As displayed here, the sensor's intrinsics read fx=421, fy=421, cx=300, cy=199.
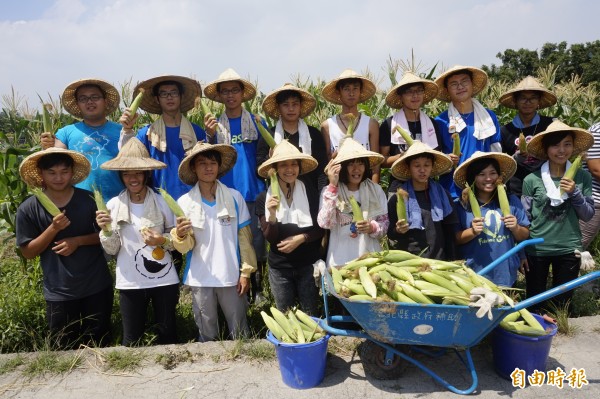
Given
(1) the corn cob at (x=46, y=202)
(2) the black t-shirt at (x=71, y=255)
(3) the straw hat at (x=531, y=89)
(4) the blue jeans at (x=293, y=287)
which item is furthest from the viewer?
(3) the straw hat at (x=531, y=89)

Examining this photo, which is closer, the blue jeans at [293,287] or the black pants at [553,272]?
the blue jeans at [293,287]

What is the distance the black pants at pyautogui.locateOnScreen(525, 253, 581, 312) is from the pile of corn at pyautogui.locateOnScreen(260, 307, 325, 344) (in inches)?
101

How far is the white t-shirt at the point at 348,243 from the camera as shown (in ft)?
13.3

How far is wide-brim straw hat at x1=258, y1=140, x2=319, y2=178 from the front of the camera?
12.9ft

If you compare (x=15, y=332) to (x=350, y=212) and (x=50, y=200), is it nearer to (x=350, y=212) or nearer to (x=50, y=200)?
(x=50, y=200)

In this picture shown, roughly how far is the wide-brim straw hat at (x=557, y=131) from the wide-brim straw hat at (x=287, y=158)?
233 centimetres

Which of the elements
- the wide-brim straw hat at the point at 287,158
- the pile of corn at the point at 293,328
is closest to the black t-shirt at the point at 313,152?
the wide-brim straw hat at the point at 287,158

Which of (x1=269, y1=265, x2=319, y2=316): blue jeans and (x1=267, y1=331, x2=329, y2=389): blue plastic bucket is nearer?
(x1=267, y1=331, x2=329, y2=389): blue plastic bucket

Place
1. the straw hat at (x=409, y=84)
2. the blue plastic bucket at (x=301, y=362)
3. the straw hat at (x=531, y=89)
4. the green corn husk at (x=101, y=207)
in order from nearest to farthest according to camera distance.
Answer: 1. the blue plastic bucket at (x=301, y=362)
2. the green corn husk at (x=101, y=207)
3. the straw hat at (x=409, y=84)
4. the straw hat at (x=531, y=89)

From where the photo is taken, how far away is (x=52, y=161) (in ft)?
13.0

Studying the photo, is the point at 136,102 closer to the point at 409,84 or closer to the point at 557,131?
the point at 409,84

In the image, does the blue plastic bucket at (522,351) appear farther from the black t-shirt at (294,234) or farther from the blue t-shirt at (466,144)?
the black t-shirt at (294,234)

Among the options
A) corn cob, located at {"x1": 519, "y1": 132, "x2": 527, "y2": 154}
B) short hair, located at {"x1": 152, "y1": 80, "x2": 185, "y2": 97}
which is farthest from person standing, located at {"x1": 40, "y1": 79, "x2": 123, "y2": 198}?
corn cob, located at {"x1": 519, "y1": 132, "x2": 527, "y2": 154}

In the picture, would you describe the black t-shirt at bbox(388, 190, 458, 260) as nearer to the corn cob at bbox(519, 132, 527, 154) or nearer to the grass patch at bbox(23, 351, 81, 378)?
the corn cob at bbox(519, 132, 527, 154)
